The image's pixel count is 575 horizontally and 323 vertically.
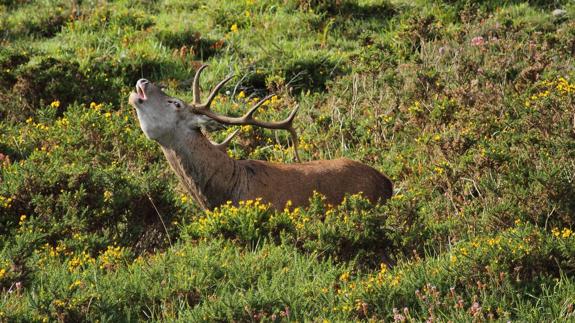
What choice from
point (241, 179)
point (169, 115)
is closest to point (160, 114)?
point (169, 115)

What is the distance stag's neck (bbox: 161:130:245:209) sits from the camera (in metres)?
8.65

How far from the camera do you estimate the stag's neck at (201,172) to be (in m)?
8.65

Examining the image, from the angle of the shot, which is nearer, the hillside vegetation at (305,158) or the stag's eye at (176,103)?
the hillside vegetation at (305,158)

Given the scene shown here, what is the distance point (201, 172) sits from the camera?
867cm

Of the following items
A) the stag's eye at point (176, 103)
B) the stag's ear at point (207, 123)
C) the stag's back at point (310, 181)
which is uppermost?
the stag's eye at point (176, 103)

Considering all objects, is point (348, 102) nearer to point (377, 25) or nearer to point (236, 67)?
point (236, 67)

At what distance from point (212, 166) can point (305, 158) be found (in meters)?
1.72

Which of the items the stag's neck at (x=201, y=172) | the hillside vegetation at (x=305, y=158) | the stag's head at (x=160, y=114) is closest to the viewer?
the hillside vegetation at (x=305, y=158)

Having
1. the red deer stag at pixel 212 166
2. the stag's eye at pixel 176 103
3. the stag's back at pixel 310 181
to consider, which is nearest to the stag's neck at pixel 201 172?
the red deer stag at pixel 212 166

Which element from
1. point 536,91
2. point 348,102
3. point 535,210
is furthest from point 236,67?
point 535,210

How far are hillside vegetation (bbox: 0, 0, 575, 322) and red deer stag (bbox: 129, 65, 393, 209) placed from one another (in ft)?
0.83

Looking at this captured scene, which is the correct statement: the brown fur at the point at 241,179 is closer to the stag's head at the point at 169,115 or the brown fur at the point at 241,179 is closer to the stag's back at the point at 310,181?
the stag's back at the point at 310,181

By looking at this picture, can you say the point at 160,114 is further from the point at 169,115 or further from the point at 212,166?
the point at 212,166

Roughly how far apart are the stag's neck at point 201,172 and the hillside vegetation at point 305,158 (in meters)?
0.17
